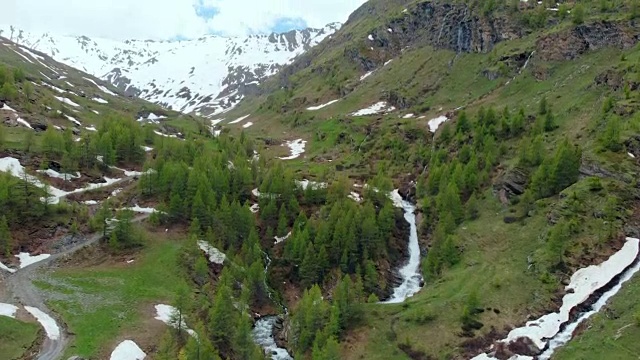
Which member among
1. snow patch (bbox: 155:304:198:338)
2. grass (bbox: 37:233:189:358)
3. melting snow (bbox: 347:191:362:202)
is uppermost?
grass (bbox: 37:233:189:358)

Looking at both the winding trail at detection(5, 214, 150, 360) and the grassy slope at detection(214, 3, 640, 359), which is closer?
the winding trail at detection(5, 214, 150, 360)

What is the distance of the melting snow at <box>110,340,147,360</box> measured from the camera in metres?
62.3

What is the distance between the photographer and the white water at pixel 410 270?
91.1m

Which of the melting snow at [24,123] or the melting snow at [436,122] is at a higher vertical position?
the melting snow at [24,123]

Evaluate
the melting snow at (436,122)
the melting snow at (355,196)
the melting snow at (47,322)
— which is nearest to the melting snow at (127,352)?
the melting snow at (47,322)

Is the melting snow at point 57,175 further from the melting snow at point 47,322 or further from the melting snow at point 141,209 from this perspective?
the melting snow at point 47,322

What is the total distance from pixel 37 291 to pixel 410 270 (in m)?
66.8

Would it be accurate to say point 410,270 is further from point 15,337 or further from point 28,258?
point 28,258

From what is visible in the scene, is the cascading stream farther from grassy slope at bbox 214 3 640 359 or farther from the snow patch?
the snow patch

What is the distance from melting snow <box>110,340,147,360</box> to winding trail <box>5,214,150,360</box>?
6.24 meters

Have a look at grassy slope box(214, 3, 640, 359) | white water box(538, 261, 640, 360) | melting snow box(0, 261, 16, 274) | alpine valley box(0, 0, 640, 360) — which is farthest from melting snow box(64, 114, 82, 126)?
white water box(538, 261, 640, 360)

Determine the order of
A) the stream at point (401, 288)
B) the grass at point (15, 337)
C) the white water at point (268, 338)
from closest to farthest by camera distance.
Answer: the grass at point (15, 337), the white water at point (268, 338), the stream at point (401, 288)

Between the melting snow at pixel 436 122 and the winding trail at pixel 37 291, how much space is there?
349ft

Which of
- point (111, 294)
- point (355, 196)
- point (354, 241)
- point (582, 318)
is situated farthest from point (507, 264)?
point (111, 294)
